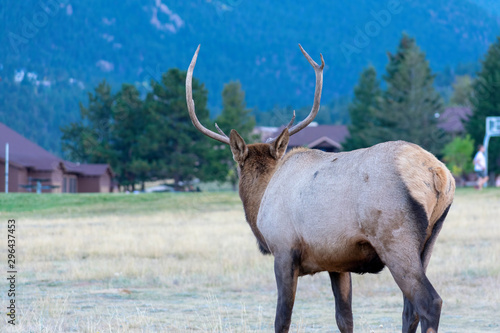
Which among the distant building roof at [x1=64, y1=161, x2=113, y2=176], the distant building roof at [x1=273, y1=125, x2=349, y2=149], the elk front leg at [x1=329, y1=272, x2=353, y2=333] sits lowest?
the elk front leg at [x1=329, y1=272, x2=353, y2=333]

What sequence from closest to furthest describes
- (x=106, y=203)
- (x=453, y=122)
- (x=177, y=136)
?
(x=106, y=203) → (x=177, y=136) → (x=453, y=122)

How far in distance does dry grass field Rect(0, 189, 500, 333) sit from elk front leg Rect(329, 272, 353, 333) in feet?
3.80

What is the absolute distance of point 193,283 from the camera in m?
13.7

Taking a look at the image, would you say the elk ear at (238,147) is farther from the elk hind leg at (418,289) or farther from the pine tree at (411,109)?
the pine tree at (411,109)

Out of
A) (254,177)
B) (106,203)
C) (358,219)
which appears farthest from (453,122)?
(358,219)

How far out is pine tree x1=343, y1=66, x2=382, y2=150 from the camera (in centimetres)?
7319

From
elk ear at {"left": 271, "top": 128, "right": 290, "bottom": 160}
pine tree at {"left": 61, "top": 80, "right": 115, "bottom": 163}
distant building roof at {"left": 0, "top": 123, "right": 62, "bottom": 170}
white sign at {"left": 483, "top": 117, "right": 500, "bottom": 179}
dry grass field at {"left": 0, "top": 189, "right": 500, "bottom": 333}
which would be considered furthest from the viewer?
pine tree at {"left": 61, "top": 80, "right": 115, "bottom": 163}

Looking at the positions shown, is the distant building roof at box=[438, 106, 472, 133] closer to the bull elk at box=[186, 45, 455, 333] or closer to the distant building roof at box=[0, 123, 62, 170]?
the distant building roof at box=[0, 123, 62, 170]

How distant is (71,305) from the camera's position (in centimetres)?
1094

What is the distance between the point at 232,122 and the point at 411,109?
55.9 feet

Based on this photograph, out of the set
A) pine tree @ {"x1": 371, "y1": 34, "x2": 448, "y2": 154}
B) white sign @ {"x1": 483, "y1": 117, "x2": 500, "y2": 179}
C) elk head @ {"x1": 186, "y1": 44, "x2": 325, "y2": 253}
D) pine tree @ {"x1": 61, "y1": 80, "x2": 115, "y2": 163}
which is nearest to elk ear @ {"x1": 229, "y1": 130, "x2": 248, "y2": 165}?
elk head @ {"x1": 186, "y1": 44, "x2": 325, "y2": 253}

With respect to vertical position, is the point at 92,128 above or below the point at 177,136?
above

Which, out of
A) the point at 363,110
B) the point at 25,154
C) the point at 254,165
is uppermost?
the point at 363,110

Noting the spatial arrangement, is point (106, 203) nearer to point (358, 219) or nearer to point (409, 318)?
point (409, 318)
